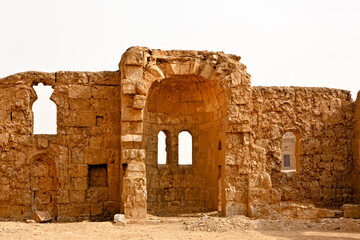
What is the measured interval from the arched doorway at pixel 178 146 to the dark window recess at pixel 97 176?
1319 millimetres

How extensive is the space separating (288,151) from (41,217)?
1611 cm

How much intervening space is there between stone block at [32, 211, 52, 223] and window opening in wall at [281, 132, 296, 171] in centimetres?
1540

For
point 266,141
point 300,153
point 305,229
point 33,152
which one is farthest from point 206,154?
point 33,152

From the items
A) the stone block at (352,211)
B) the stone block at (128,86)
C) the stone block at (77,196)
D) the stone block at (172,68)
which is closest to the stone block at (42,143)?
the stone block at (77,196)

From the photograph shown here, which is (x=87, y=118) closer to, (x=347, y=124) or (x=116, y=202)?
(x=116, y=202)

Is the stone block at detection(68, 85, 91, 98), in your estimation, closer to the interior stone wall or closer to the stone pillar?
the stone pillar

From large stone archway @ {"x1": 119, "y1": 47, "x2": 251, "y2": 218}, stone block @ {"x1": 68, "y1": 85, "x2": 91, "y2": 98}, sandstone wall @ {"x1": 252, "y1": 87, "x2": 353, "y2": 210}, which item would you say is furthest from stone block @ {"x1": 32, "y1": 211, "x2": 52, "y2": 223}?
sandstone wall @ {"x1": 252, "y1": 87, "x2": 353, "y2": 210}

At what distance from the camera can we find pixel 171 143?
14.0 m

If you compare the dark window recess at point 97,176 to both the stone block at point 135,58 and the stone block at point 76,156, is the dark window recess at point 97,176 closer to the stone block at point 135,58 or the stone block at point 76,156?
the stone block at point 76,156

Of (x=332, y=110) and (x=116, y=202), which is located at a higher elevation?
(x=332, y=110)

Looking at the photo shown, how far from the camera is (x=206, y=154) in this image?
45.6 ft

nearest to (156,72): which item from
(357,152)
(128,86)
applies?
(128,86)

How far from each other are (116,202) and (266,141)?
5093 mm

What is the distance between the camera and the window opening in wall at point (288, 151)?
959 inches
